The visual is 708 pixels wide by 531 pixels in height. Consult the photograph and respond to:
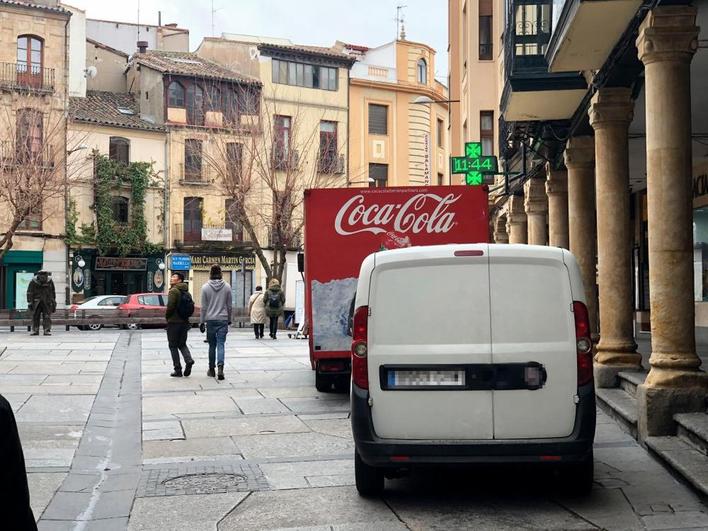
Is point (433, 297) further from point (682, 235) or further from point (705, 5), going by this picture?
point (705, 5)

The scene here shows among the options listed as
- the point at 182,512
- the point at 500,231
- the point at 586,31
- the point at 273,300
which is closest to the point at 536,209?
the point at 273,300

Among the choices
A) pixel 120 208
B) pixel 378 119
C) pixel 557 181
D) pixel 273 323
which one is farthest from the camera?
pixel 378 119

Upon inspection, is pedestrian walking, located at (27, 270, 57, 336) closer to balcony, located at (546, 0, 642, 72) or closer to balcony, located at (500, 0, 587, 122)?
balcony, located at (500, 0, 587, 122)

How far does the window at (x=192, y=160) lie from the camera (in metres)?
49.3

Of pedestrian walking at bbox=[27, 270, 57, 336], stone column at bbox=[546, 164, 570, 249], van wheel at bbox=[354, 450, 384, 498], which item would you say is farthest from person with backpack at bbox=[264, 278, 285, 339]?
van wheel at bbox=[354, 450, 384, 498]

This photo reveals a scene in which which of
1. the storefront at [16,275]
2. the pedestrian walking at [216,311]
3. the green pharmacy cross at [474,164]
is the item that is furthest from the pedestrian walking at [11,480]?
Answer: the storefront at [16,275]

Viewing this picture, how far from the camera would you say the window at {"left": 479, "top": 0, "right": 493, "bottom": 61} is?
2755 centimetres

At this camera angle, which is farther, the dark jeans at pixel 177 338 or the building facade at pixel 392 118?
the building facade at pixel 392 118

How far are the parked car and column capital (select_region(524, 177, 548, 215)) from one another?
18642 millimetres

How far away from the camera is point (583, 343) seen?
6578 mm

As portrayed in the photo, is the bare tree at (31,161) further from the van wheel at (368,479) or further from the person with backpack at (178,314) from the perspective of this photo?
the van wheel at (368,479)

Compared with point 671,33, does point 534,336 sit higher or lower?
lower

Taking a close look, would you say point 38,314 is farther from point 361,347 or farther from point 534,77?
point 361,347

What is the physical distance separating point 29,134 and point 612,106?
114 feet
